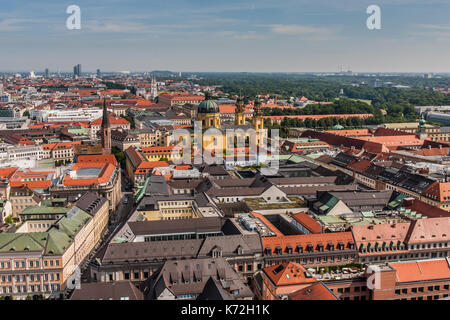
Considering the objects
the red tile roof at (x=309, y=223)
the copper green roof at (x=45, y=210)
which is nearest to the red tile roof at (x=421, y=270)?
the red tile roof at (x=309, y=223)

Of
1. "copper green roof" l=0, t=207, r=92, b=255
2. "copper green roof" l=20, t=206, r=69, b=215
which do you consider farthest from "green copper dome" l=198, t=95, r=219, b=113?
"copper green roof" l=0, t=207, r=92, b=255

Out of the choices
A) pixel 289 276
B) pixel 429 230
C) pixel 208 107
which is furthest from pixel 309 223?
pixel 208 107

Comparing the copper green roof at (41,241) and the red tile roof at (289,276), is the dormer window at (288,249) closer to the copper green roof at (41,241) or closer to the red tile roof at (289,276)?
the red tile roof at (289,276)

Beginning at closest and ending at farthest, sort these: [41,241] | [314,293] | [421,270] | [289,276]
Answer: [314,293] < [289,276] < [421,270] < [41,241]

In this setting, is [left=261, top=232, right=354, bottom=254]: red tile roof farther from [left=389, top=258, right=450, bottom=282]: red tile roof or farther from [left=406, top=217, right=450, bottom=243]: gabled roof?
[left=389, top=258, right=450, bottom=282]: red tile roof

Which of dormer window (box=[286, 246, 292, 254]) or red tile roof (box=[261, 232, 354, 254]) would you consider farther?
red tile roof (box=[261, 232, 354, 254])

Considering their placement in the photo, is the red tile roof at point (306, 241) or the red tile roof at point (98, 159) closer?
the red tile roof at point (306, 241)

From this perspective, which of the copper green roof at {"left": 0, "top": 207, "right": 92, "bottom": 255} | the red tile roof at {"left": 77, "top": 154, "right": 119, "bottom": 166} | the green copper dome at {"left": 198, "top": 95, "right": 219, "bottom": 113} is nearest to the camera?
the copper green roof at {"left": 0, "top": 207, "right": 92, "bottom": 255}

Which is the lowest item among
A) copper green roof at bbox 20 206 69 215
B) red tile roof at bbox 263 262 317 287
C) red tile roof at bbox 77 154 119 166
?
red tile roof at bbox 263 262 317 287

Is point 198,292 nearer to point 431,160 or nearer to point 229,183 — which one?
point 229,183

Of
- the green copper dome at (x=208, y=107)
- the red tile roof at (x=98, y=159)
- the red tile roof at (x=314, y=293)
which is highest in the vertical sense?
the green copper dome at (x=208, y=107)

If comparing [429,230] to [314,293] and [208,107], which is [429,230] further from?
[208,107]
